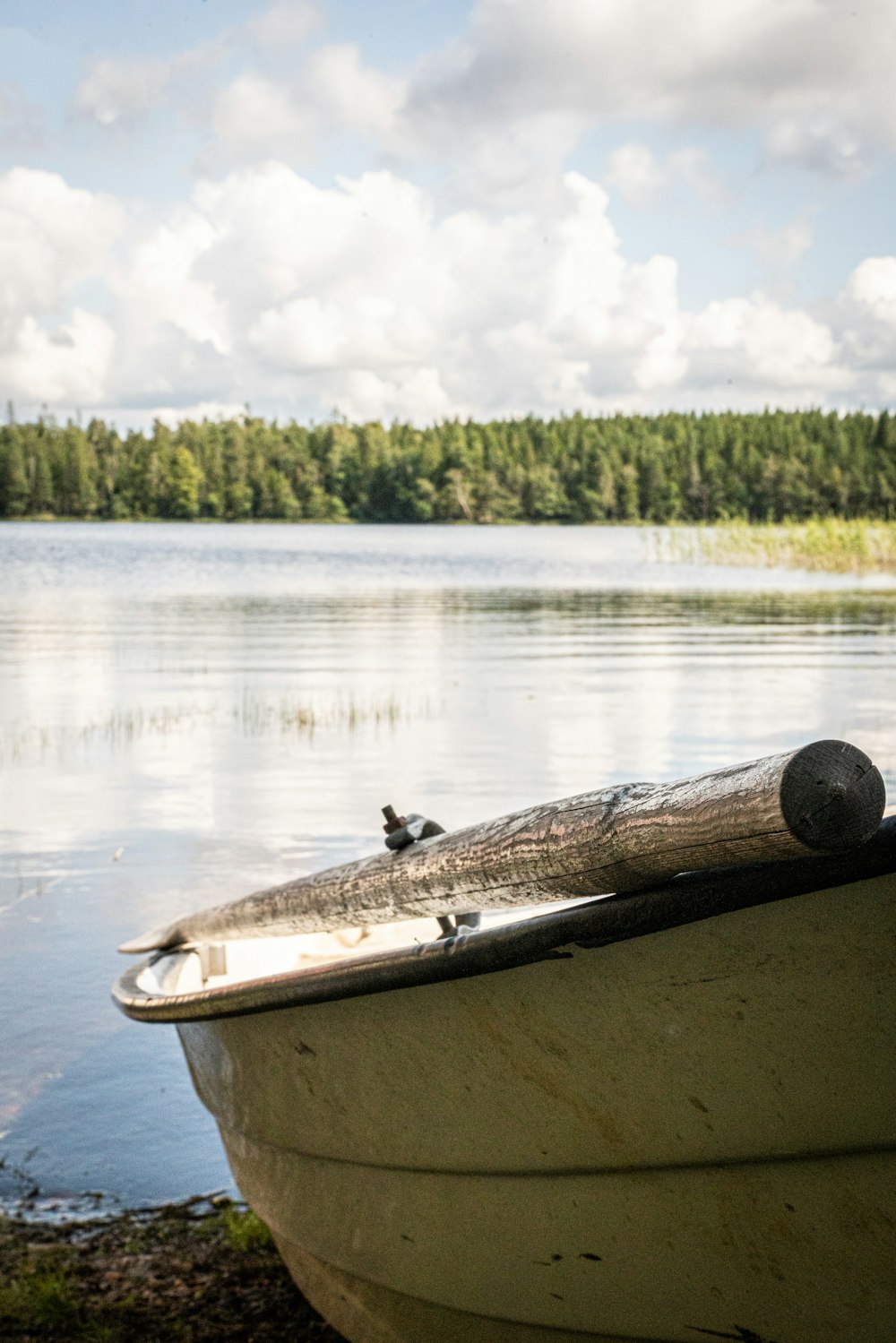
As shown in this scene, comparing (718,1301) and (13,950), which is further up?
(718,1301)

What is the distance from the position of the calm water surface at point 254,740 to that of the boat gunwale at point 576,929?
97.4 inches

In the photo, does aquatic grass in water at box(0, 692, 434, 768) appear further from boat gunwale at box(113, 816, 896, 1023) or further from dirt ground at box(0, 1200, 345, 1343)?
boat gunwale at box(113, 816, 896, 1023)

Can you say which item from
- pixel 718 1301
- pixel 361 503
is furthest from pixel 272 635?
pixel 361 503

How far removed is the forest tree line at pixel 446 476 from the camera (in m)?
135

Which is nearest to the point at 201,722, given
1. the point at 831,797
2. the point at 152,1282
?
the point at 152,1282

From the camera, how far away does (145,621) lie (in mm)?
30047

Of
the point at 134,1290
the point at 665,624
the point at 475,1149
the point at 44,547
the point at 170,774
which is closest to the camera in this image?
the point at 475,1149

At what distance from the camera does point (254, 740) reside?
46.7 ft

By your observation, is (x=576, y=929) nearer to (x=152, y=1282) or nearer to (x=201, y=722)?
(x=152, y=1282)

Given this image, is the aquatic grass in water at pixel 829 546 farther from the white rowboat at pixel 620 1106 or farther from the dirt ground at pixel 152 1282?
the white rowboat at pixel 620 1106

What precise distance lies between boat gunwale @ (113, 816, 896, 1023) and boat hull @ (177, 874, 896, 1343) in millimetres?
53

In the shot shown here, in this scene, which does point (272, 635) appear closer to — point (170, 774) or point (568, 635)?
point (568, 635)

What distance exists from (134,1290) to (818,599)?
112 feet

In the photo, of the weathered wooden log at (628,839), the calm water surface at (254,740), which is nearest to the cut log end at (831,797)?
the weathered wooden log at (628,839)
